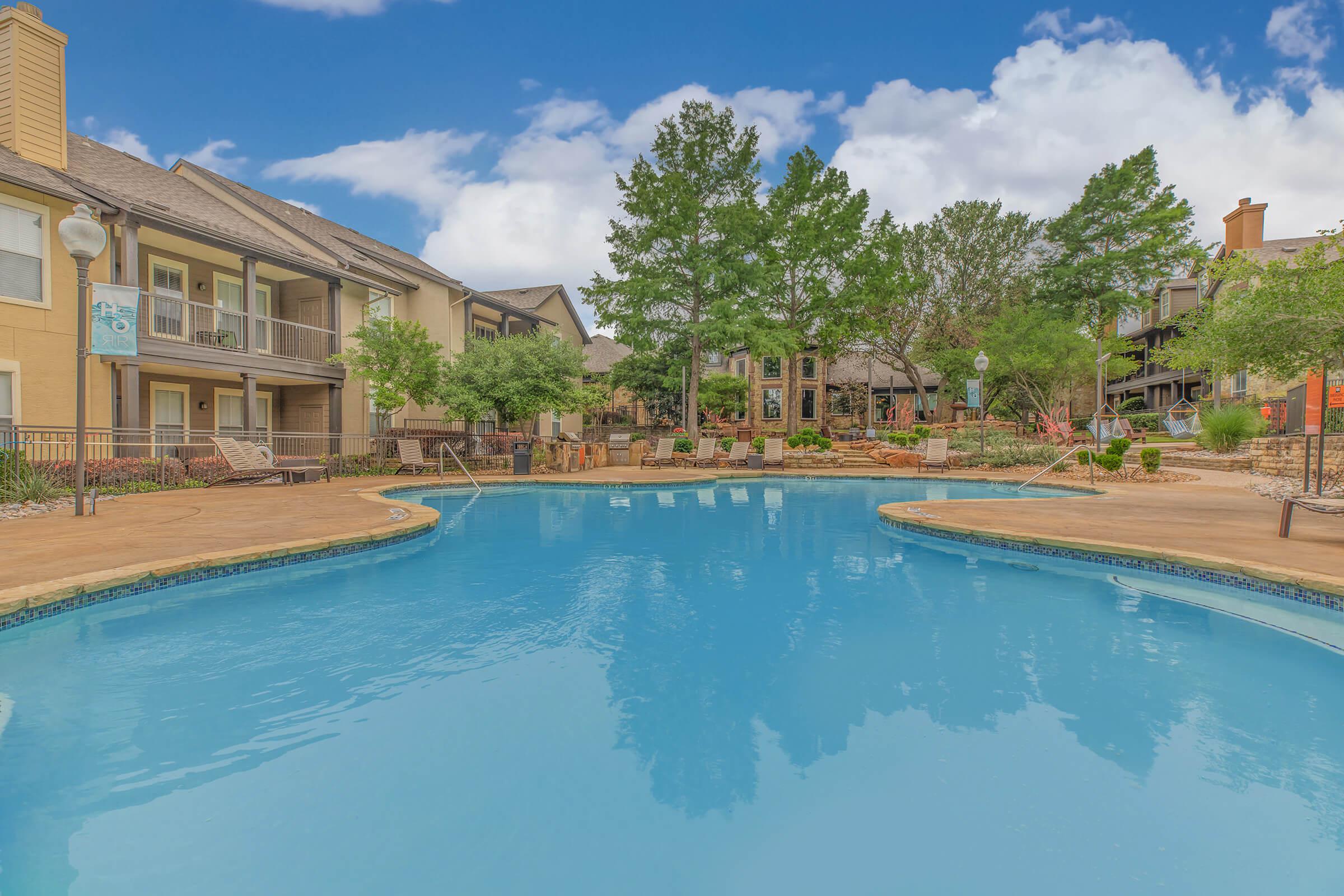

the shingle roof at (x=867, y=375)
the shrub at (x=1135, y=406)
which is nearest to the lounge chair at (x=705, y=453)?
the shingle roof at (x=867, y=375)

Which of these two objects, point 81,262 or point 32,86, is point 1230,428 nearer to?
point 81,262

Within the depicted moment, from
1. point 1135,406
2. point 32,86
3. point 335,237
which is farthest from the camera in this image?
point 1135,406

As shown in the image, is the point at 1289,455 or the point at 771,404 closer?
the point at 1289,455

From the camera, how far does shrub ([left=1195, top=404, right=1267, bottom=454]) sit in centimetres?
1546

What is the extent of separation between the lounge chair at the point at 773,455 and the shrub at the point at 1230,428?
1112cm

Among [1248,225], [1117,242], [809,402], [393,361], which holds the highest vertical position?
[1117,242]

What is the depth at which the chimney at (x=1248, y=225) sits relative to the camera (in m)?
25.9

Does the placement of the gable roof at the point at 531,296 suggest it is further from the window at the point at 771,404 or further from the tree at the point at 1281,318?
the tree at the point at 1281,318

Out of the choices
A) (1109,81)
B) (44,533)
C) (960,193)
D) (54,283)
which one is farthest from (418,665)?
(960,193)

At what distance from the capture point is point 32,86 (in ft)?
37.0

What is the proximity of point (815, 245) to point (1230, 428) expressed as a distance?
1460cm

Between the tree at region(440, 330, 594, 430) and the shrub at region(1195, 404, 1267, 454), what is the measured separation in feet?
53.9

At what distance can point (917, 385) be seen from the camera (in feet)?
100

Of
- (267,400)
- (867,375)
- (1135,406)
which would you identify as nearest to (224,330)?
(267,400)
